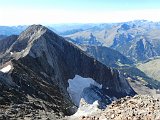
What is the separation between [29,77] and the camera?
4092 inches

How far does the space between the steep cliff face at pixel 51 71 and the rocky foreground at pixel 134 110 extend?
31.7 m

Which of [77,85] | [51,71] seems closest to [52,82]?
[51,71]

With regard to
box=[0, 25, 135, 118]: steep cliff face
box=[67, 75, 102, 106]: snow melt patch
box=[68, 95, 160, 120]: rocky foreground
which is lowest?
box=[67, 75, 102, 106]: snow melt patch

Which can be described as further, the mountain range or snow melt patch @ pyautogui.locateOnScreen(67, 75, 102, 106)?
snow melt patch @ pyautogui.locateOnScreen(67, 75, 102, 106)

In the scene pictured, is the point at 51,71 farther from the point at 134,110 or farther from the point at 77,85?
the point at 134,110

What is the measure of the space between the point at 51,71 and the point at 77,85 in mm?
13580

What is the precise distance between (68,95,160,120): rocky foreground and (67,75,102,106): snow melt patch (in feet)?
243

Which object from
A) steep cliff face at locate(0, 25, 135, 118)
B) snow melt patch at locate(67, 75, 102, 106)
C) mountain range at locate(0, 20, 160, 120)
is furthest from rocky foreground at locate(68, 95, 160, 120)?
snow melt patch at locate(67, 75, 102, 106)

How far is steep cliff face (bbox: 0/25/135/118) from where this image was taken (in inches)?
3676

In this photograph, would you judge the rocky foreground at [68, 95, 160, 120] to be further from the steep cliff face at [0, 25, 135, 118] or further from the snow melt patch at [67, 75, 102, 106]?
the snow melt patch at [67, 75, 102, 106]

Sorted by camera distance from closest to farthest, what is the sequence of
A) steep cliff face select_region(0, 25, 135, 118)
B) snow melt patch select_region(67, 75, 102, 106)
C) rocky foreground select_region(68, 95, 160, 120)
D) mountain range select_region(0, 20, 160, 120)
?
rocky foreground select_region(68, 95, 160, 120) < mountain range select_region(0, 20, 160, 120) < steep cliff face select_region(0, 25, 135, 118) < snow melt patch select_region(67, 75, 102, 106)

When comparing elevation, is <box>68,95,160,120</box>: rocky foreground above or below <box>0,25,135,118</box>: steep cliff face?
above

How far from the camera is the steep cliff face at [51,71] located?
93375 millimetres

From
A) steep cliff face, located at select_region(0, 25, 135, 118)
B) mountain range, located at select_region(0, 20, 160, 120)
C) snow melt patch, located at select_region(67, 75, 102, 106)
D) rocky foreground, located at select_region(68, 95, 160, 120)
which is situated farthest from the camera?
snow melt patch, located at select_region(67, 75, 102, 106)
